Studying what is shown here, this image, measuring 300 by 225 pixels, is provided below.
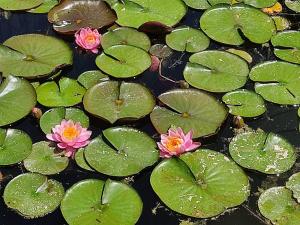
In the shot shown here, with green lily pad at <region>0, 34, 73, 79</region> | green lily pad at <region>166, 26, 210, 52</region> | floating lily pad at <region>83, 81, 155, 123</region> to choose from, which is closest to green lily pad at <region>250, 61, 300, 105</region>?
green lily pad at <region>166, 26, 210, 52</region>

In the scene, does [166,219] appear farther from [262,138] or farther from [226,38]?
[226,38]

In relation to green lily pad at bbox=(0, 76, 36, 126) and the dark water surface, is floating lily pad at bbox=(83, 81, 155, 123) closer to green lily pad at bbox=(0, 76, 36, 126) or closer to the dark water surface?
the dark water surface

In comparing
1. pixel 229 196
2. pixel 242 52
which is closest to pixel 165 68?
pixel 242 52

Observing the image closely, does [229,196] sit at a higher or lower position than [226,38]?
lower

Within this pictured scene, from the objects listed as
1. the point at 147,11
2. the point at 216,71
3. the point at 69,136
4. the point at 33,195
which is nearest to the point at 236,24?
the point at 216,71

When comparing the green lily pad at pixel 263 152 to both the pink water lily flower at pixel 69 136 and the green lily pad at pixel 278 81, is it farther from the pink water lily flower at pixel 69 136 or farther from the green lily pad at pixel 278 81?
the pink water lily flower at pixel 69 136
